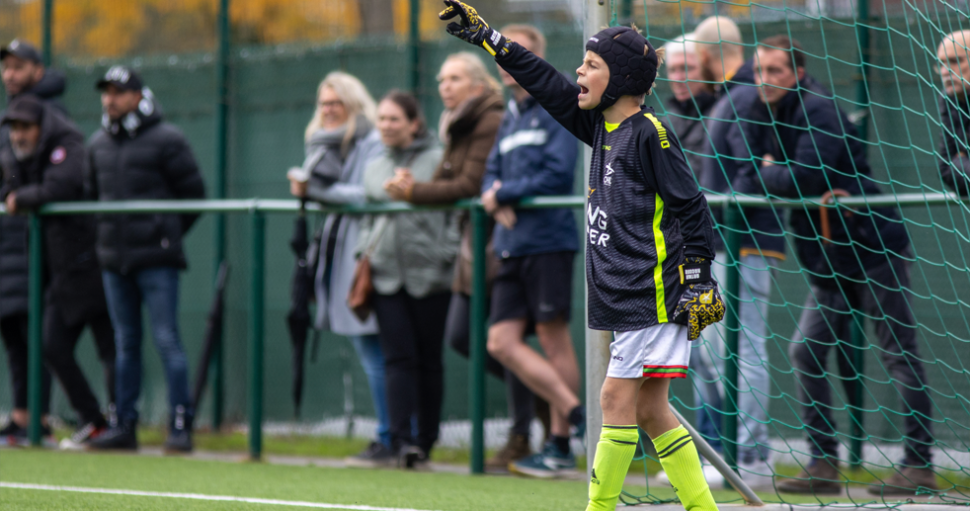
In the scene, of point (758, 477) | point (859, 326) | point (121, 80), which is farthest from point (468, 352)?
point (121, 80)

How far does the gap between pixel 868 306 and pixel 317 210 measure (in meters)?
2.84

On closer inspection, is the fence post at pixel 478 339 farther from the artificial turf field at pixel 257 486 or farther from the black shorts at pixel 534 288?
the artificial turf field at pixel 257 486

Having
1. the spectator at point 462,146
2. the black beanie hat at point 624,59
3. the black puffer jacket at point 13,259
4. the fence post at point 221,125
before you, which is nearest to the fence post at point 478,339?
the spectator at point 462,146

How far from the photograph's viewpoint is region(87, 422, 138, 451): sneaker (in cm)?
630

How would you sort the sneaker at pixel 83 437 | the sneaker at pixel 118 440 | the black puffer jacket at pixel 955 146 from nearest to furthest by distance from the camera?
the black puffer jacket at pixel 955 146
the sneaker at pixel 118 440
the sneaker at pixel 83 437

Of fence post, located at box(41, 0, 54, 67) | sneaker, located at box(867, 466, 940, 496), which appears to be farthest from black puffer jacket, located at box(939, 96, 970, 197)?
fence post, located at box(41, 0, 54, 67)

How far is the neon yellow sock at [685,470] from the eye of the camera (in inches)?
137

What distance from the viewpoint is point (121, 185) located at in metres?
6.43

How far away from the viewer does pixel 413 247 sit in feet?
18.9

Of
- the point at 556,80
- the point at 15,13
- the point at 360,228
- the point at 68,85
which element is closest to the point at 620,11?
the point at 360,228

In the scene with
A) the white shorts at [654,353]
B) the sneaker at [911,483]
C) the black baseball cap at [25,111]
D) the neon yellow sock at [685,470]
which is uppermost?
the black baseball cap at [25,111]

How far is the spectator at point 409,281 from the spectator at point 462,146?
78 mm

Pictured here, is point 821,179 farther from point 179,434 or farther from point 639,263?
point 179,434

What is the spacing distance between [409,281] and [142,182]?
1.86 metres
